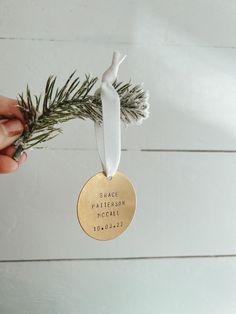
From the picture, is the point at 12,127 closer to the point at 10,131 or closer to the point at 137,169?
the point at 10,131

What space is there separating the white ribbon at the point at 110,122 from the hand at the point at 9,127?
9cm

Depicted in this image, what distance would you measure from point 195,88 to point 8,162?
0.44 m

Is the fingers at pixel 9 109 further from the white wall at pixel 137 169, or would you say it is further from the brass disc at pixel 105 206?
the white wall at pixel 137 169

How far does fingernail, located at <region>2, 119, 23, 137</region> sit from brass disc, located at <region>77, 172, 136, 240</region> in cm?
11

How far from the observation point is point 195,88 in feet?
2.54

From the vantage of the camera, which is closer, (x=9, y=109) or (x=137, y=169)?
(x=9, y=109)

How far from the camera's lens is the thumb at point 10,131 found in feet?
1.39

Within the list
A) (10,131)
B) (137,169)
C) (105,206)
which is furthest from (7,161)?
(137,169)

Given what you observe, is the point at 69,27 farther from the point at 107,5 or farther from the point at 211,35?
the point at 211,35

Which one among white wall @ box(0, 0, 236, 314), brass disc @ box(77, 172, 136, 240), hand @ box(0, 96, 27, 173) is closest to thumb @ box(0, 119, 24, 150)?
hand @ box(0, 96, 27, 173)

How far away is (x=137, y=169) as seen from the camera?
0.76 meters

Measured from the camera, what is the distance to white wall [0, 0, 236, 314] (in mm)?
729

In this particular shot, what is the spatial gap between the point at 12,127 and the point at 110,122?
11cm

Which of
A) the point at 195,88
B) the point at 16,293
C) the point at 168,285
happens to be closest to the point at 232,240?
the point at 168,285
